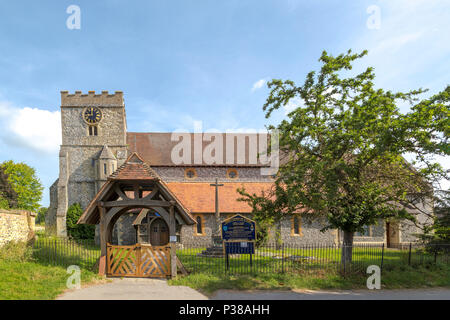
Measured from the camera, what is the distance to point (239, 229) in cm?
1254

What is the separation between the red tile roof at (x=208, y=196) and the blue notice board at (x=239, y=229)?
8884mm

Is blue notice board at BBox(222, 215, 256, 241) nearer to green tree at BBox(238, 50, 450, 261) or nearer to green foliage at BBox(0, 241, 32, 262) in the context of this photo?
green tree at BBox(238, 50, 450, 261)

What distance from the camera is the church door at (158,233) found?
21.9m

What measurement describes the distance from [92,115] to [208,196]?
15.4 m

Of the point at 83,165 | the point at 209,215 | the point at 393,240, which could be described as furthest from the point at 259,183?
the point at 83,165

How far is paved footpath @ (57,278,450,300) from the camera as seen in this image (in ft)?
27.8

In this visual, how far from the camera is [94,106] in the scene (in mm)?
29109

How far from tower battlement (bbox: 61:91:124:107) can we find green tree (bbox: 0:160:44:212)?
24.8 metres

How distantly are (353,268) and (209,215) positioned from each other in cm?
1338

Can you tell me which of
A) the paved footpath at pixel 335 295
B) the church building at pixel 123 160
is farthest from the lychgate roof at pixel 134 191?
the church building at pixel 123 160

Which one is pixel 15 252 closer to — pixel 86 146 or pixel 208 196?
pixel 208 196

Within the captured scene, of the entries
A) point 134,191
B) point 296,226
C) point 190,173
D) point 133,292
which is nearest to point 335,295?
point 133,292

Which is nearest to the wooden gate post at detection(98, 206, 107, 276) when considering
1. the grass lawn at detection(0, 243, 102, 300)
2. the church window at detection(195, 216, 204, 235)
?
the grass lawn at detection(0, 243, 102, 300)
